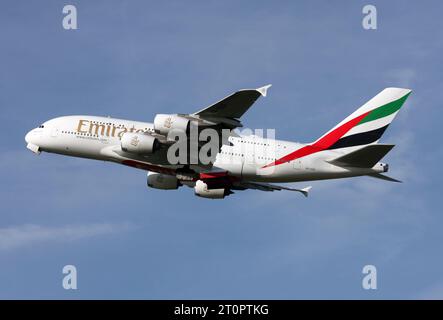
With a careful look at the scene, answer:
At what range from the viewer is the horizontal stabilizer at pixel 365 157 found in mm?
51188

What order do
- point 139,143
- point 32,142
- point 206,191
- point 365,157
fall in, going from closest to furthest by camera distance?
1. point 365,157
2. point 139,143
3. point 206,191
4. point 32,142

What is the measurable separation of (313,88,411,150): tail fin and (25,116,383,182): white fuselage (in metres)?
1.09

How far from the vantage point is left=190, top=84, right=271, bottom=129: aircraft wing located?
48.0m

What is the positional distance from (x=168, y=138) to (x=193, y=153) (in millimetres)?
3165

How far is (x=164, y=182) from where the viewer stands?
200 feet

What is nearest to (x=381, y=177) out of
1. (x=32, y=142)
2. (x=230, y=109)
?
(x=230, y=109)

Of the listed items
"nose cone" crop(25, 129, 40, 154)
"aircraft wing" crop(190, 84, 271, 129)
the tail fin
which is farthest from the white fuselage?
"aircraft wing" crop(190, 84, 271, 129)

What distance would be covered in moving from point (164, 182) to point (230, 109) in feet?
43.0

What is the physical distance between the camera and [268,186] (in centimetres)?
6312

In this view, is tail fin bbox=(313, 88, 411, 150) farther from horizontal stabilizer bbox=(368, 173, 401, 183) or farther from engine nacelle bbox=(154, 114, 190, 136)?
engine nacelle bbox=(154, 114, 190, 136)

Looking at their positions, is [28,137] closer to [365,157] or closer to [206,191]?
[206,191]

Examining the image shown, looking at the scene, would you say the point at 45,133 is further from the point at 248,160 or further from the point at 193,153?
the point at 248,160

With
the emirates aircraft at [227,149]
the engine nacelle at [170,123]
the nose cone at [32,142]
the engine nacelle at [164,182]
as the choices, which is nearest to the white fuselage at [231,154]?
the emirates aircraft at [227,149]

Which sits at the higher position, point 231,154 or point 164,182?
point 231,154
